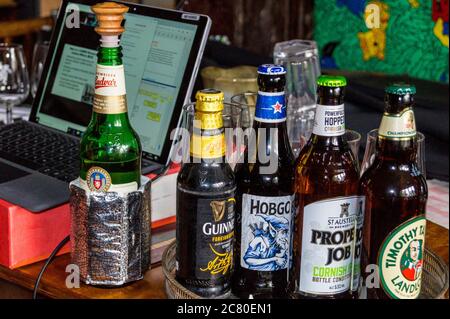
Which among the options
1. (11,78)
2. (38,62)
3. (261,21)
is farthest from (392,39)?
(11,78)

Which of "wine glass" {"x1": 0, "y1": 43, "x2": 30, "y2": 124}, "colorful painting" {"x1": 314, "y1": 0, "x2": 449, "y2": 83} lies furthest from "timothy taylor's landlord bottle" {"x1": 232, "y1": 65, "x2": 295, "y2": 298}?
"colorful painting" {"x1": 314, "y1": 0, "x2": 449, "y2": 83}

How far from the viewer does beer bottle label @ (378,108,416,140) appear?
31.5 inches

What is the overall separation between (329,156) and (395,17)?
6.36ft

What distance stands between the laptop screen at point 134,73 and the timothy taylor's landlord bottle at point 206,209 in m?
0.29

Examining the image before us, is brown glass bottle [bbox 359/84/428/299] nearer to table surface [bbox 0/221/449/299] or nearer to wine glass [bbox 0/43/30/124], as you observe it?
table surface [bbox 0/221/449/299]

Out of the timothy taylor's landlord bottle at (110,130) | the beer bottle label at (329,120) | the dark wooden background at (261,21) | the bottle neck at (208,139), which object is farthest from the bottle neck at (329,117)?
the dark wooden background at (261,21)

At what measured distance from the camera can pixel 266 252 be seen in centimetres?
85

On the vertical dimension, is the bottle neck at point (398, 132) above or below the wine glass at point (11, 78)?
above

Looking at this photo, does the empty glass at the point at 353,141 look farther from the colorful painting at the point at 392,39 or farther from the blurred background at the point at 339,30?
the colorful painting at the point at 392,39

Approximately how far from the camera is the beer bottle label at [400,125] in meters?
0.80

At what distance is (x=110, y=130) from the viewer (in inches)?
35.5

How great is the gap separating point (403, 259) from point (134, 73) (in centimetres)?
58

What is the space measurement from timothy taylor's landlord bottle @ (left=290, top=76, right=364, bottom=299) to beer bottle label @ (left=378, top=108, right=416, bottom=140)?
0.05 metres
